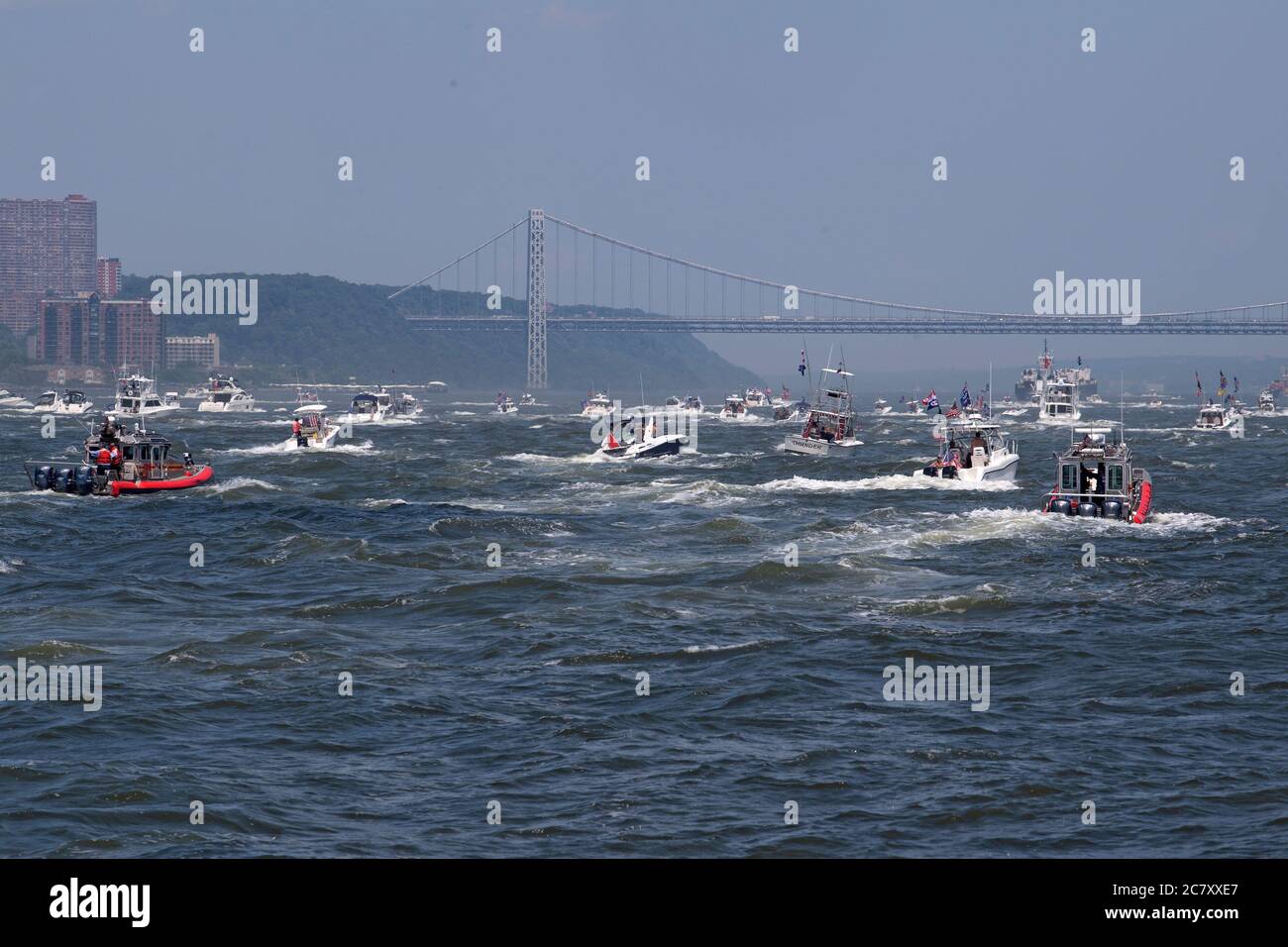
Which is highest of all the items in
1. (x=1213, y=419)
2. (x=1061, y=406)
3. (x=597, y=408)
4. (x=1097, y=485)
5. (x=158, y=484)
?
(x=1061, y=406)

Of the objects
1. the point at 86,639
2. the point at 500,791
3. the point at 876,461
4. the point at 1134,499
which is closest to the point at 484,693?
the point at 500,791

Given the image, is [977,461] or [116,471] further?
[977,461]

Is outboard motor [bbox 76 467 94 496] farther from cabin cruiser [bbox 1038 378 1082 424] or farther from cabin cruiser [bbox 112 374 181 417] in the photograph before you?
cabin cruiser [bbox 1038 378 1082 424]

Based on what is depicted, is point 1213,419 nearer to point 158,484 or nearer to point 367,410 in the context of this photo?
point 367,410

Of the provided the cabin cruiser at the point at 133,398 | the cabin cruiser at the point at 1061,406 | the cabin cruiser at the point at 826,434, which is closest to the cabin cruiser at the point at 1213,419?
the cabin cruiser at the point at 1061,406

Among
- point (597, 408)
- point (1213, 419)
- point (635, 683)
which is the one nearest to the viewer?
point (635, 683)

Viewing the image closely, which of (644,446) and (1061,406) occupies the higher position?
(1061,406)

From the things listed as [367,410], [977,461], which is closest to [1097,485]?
[977,461]
